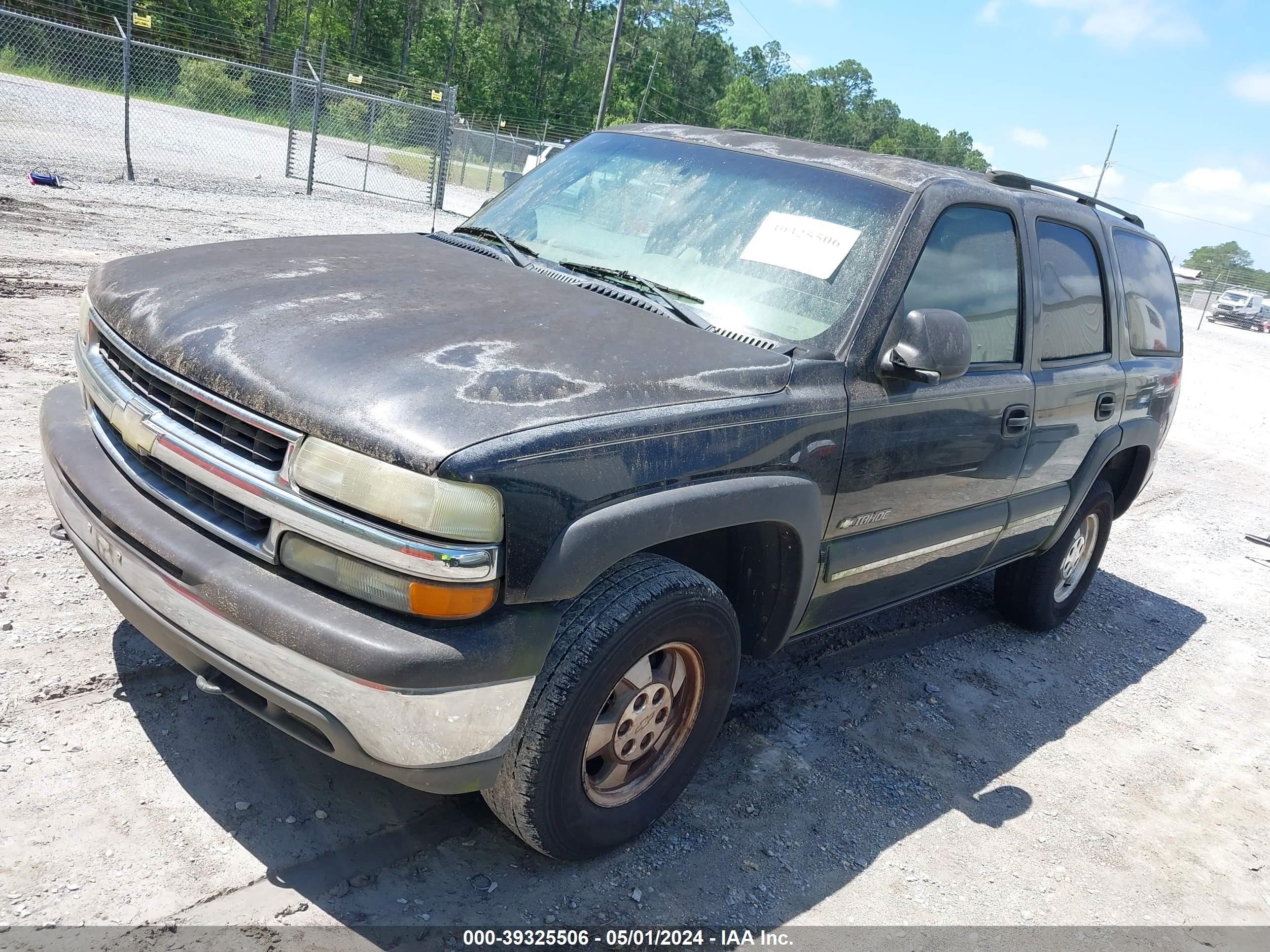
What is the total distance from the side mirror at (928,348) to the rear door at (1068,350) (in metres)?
0.93

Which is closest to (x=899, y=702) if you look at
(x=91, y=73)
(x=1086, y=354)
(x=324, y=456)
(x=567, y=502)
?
(x=1086, y=354)

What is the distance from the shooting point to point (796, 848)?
313cm

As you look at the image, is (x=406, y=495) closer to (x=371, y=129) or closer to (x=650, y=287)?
(x=650, y=287)

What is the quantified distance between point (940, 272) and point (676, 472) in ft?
4.97

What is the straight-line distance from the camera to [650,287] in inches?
129

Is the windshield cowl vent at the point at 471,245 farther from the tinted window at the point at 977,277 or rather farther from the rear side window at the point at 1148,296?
the rear side window at the point at 1148,296

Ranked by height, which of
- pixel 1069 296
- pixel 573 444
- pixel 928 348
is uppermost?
pixel 1069 296

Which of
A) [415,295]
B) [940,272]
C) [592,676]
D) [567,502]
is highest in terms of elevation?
[940,272]

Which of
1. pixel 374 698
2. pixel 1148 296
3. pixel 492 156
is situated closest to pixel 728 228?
pixel 374 698

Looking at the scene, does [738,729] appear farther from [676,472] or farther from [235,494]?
[235,494]

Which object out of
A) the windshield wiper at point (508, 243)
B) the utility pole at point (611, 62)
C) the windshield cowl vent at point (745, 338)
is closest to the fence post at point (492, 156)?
the utility pole at point (611, 62)

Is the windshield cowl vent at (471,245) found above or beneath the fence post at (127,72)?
above

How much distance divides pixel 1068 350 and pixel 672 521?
2539 millimetres

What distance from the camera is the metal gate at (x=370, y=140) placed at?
1809 cm
